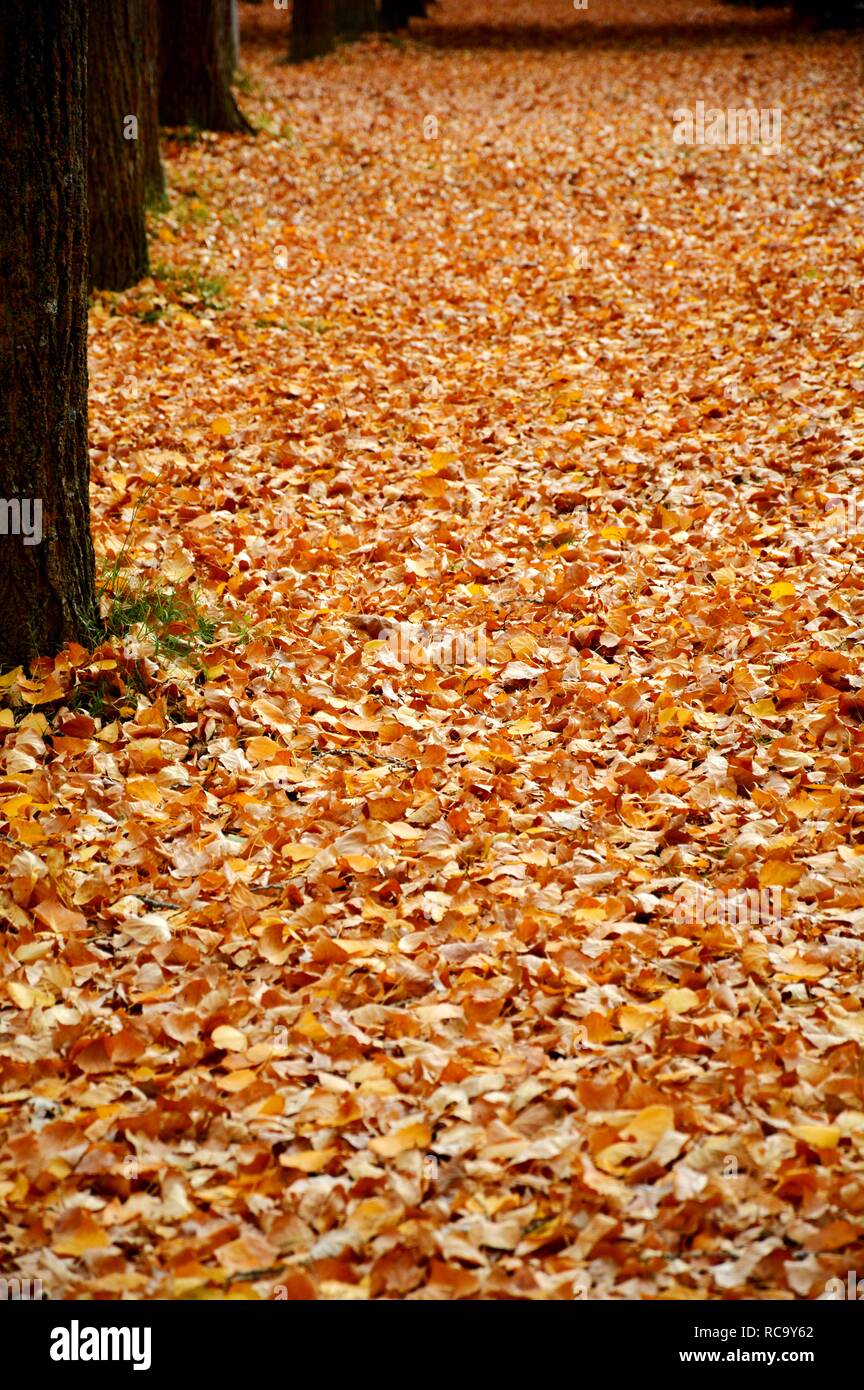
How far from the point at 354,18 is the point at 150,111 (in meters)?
10.7

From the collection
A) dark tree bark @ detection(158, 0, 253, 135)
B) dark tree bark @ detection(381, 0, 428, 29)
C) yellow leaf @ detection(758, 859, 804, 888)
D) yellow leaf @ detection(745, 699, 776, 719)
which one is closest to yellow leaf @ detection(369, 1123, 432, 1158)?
yellow leaf @ detection(758, 859, 804, 888)

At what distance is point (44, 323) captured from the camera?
3.76 meters

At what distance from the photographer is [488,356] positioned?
24.6 feet

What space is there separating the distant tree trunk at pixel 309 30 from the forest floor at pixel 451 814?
29.9 feet

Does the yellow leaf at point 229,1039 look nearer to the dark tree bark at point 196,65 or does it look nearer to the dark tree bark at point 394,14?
the dark tree bark at point 196,65

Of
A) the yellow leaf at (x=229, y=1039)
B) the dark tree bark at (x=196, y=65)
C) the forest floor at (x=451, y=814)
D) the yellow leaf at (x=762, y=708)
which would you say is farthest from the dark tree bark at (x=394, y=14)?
the yellow leaf at (x=229, y=1039)

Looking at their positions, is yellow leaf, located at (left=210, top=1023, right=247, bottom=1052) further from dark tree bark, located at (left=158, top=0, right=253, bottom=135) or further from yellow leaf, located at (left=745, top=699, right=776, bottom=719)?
dark tree bark, located at (left=158, top=0, right=253, bottom=135)

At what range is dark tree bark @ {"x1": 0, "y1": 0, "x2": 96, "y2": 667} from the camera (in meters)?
3.56

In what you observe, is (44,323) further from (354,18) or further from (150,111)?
(354,18)

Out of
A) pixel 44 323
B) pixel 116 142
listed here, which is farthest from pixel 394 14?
pixel 44 323

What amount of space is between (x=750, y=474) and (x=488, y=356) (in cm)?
233

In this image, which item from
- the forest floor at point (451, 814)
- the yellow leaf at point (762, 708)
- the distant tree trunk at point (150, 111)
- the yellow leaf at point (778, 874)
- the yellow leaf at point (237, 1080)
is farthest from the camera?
the distant tree trunk at point (150, 111)

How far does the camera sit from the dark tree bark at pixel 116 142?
740 cm
